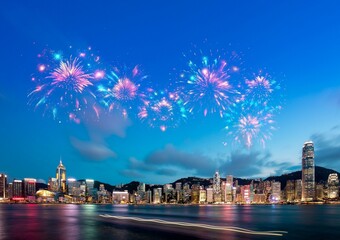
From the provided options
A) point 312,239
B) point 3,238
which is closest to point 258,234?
point 312,239

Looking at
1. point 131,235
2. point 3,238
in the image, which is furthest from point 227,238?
point 3,238

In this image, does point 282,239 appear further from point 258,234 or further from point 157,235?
point 157,235

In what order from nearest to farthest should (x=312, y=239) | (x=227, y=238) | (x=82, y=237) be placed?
1. (x=227, y=238)
2. (x=82, y=237)
3. (x=312, y=239)

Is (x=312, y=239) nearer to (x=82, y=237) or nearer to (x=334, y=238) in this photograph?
(x=334, y=238)

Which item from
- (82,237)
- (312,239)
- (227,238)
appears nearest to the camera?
(227,238)

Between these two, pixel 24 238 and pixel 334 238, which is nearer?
pixel 24 238

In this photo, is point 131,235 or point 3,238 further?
point 131,235

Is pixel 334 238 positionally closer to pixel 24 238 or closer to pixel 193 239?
pixel 193 239

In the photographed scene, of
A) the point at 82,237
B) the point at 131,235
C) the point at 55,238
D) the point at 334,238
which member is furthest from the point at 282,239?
the point at 55,238
